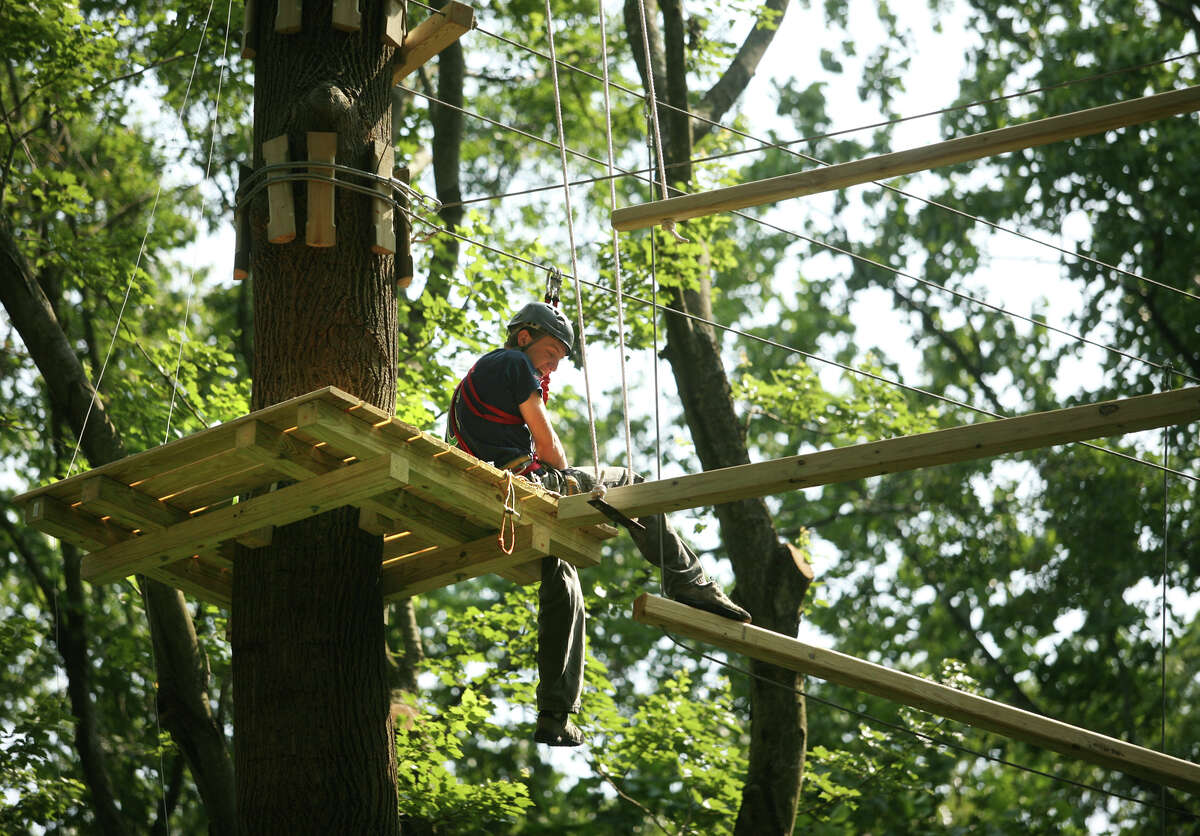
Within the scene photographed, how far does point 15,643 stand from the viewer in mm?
9391

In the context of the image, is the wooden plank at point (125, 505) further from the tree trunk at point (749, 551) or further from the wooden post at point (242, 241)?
the tree trunk at point (749, 551)

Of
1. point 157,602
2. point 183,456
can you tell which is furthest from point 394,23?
point 157,602

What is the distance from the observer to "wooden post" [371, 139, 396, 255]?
5.18m

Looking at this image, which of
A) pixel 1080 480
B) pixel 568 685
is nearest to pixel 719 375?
pixel 568 685

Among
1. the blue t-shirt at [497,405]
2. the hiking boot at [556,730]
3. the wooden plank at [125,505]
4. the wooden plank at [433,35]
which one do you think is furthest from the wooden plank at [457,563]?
the wooden plank at [433,35]

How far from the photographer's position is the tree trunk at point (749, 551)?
8.25 m

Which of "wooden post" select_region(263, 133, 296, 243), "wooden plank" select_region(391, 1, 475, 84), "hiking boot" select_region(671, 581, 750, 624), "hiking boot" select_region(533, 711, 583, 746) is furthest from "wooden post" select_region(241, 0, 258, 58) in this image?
"hiking boot" select_region(533, 711, 583, 746)

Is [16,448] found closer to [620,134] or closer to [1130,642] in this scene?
[620,134]

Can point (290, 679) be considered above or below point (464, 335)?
below

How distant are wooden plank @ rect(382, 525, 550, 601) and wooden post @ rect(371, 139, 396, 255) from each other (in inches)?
46.7

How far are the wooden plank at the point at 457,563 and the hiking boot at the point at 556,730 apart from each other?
0.60 meters

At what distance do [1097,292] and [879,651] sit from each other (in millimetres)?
4843

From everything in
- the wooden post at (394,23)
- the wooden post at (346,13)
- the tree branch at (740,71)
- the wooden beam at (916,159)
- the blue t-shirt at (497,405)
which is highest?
the tree branch at (740,71)

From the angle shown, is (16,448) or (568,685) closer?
(568,685)
